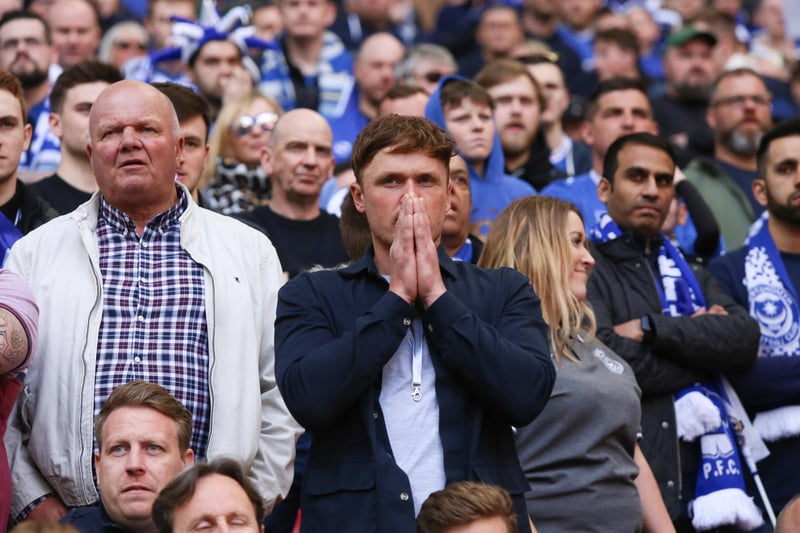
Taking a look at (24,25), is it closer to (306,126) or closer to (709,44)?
(306,126)

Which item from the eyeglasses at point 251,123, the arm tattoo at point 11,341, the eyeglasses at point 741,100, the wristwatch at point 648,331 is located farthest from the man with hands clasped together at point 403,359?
the eyeglasses at point 741,100

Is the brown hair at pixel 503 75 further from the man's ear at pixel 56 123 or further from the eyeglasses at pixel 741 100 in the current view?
the man's ear at pixel 56 123

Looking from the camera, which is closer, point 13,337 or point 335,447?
point 335,447

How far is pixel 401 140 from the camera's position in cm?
446

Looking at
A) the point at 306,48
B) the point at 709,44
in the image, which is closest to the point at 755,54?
the point at 709,44

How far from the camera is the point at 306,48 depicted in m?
10.7

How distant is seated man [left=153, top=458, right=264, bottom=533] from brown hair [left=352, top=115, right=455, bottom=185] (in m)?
1.02

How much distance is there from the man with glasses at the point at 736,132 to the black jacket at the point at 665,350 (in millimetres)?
2365

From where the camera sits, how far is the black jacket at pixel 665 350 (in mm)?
6344

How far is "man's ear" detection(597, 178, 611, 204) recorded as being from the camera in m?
7.28

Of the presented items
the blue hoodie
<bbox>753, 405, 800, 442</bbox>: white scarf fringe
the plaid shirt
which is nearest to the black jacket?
<bbox>753, 405, 800, 442</bbox>: white scarf fringe

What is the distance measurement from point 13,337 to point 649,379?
2897mm

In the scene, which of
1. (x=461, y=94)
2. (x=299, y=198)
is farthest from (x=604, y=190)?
(x=299, y=198)

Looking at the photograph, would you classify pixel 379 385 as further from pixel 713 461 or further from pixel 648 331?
pixel 713 461
